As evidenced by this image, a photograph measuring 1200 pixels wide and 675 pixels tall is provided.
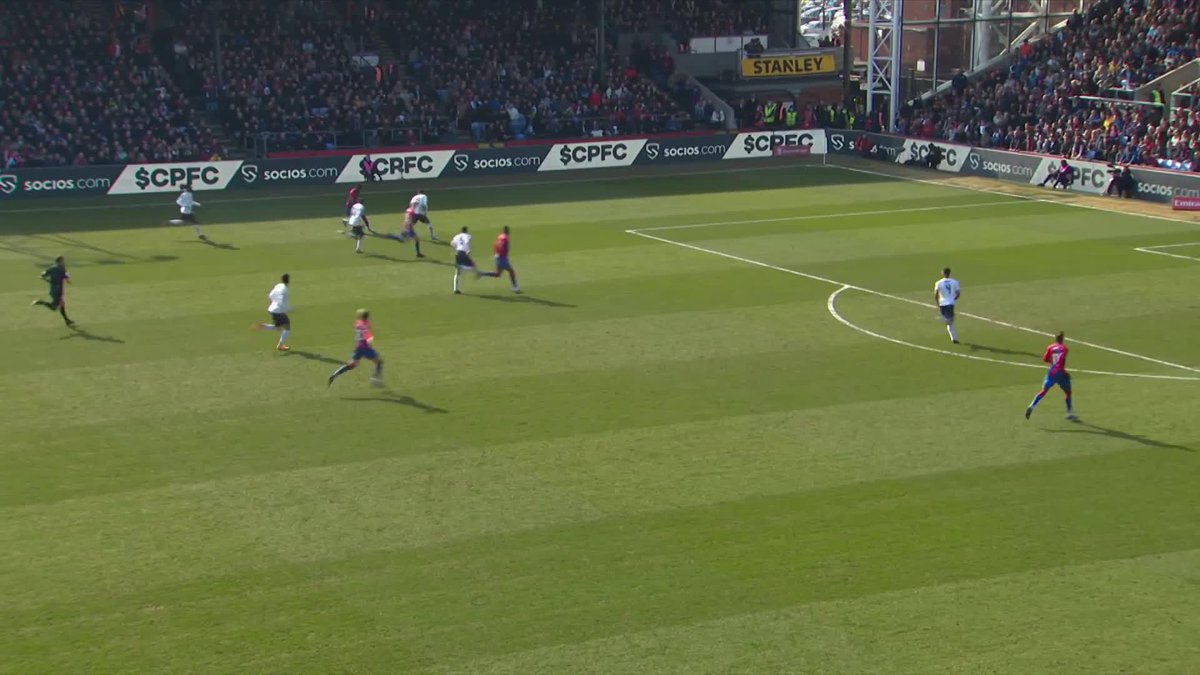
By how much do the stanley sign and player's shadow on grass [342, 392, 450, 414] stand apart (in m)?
52.0

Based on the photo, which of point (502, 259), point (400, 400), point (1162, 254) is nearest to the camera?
point (400, 400)

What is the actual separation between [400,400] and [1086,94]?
4396cm

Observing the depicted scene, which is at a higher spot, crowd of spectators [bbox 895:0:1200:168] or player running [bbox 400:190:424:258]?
crowd of spectators [bbox 895:0:1200:168]

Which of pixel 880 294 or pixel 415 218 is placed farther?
pixel 415 218

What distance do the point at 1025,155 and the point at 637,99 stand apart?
68.1 feet

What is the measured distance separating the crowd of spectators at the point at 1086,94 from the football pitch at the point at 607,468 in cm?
1508

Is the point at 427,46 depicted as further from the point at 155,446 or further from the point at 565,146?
the point at 155,446

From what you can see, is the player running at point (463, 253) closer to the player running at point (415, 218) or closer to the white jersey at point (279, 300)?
the player running at point (415, 218)

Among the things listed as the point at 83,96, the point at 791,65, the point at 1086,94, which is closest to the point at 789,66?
the point at 791,65

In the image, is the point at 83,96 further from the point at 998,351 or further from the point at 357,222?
the point at 998,351

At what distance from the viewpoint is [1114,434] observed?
77.3ft

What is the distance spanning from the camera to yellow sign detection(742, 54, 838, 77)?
74.9m

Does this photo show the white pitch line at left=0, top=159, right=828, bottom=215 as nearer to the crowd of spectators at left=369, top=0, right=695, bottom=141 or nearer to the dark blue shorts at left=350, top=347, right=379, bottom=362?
the crowd of spectators at left=369, top=0, right=695, bottom=141

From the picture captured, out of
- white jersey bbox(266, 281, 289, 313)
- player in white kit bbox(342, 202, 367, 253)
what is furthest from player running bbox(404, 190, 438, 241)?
white jersey bbox(266, 281, 289, 313)
